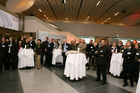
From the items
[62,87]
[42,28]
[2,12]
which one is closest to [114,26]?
[42,28]

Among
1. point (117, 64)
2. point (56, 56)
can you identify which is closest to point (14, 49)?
point (56, 56)

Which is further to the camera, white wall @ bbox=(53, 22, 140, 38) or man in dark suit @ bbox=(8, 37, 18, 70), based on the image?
white wall @ bbox=(53, 22, 140, 38)

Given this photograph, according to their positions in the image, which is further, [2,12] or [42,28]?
[42,28]

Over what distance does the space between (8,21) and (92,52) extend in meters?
6.66

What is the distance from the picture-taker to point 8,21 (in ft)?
28.2

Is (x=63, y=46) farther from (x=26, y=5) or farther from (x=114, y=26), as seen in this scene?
(x=114, y=26)

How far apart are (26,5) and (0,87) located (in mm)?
4231

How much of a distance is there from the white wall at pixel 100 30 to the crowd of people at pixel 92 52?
9.81m

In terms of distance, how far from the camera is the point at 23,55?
539cm

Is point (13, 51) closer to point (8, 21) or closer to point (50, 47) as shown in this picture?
point (50, 47)

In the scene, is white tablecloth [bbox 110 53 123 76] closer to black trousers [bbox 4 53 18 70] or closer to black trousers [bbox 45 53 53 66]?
black trousers [bbox 45 53 53 66]

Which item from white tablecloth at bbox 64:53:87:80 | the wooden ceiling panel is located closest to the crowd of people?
white tablecloth at bbox 64:53:87:80

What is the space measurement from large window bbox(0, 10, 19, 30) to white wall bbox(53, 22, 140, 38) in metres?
6.81

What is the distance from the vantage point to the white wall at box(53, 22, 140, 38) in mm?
16172
